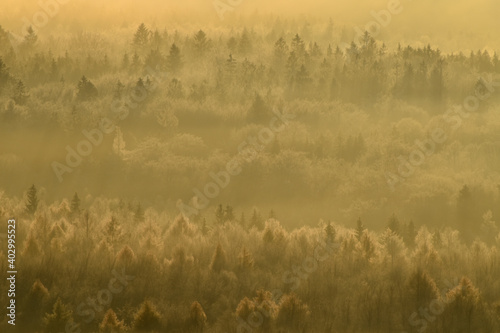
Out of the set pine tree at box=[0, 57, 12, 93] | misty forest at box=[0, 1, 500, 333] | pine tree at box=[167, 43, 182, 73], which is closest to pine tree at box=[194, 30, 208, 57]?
misty forest at box=[0, 1, 500, 333]

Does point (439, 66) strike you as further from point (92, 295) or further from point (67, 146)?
point (92, 295)

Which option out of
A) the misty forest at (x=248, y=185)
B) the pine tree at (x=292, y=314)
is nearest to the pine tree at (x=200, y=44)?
the misty forest at (x=248, y=185)

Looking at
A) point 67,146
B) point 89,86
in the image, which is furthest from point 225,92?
point 67,146

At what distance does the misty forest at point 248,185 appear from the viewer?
2653 cm

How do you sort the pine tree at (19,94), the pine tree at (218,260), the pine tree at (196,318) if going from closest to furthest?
the pine tree at (196,318) → the pine tree at (218,260) → the pine tree at (19,94)

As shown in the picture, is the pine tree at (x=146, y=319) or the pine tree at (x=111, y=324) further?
the pine tree at (x=146, y=319)

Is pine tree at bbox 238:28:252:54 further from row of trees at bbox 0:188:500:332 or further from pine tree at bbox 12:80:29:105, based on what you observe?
row of trees at bbox 0:188:500:332

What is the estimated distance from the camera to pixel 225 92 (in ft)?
398

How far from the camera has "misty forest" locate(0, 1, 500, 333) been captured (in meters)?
26.5

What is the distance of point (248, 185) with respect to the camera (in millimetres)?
95312

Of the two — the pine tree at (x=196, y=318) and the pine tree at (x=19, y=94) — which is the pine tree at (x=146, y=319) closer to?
the pine tree at (x=196, y=318)

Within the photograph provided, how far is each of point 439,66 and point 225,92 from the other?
1774 inches

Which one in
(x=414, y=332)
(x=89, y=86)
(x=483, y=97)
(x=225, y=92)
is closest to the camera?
(x=414, y=332)

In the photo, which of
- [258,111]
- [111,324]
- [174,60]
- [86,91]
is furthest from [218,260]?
[174,60]
